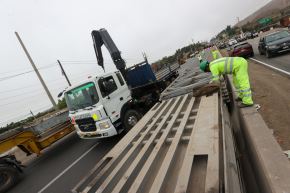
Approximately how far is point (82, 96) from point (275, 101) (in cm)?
591

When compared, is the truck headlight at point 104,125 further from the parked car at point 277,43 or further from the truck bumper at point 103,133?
the parked car at point 277,43

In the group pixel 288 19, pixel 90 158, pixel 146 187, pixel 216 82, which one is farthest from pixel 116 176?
pixel 288 19

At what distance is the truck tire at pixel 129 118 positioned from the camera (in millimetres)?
7299

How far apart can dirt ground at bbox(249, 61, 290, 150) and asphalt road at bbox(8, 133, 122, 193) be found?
4.90 meters

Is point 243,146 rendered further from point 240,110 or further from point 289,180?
point 289,180

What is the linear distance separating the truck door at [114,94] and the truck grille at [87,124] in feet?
2.00

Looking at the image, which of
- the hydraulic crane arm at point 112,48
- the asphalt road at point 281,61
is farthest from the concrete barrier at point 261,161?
the asphalt road at point 281,61

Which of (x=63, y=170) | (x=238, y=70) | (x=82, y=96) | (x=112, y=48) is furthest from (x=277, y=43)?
(x=63, y=170)

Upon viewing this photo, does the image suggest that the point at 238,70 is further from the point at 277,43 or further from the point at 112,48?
the point at 277,43

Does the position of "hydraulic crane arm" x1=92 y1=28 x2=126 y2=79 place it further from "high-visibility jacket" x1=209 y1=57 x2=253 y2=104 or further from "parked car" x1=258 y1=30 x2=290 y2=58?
"parked car" x1=258 y1=30 x2=290 y2=58

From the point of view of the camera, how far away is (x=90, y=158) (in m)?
6.69

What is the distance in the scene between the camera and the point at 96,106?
6426mm

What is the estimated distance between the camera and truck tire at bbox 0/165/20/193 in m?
6.52

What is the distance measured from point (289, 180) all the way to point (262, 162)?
0.43m
